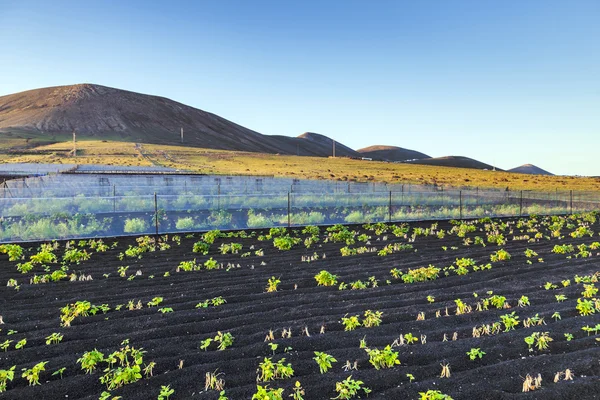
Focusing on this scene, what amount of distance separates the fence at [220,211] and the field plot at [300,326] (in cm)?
312

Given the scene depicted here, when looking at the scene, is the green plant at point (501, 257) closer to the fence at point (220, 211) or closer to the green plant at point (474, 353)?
the green plant at point (474, 353)

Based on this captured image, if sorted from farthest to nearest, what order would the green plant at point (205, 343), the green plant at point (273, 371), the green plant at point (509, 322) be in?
the green plant at point (509, 322), the green plant at point (205, 343), the green plant at point (273, 371)

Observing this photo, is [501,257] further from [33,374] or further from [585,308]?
[33,374]

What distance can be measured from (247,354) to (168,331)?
4.64 ft

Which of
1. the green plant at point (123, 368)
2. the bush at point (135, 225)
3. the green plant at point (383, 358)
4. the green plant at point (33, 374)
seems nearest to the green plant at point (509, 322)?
the green plant at point (383, 358)

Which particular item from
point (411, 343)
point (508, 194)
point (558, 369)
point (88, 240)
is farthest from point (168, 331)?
point (508, 194)

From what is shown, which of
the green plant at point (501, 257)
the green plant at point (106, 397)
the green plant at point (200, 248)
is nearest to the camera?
the green plant at point (106, 397)

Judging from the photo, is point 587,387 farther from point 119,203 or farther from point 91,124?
point 91,124

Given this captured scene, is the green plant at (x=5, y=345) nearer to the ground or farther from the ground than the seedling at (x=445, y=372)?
nearer to the ground

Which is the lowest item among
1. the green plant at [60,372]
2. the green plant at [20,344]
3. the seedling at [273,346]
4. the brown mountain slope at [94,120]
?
the green plant at [60,372]

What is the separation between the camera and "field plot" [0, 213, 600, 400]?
15.3 ft

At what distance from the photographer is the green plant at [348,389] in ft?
13.9

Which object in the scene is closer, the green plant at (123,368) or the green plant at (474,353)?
the green plant at (123,368)

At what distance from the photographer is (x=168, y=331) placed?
20.2 ft
